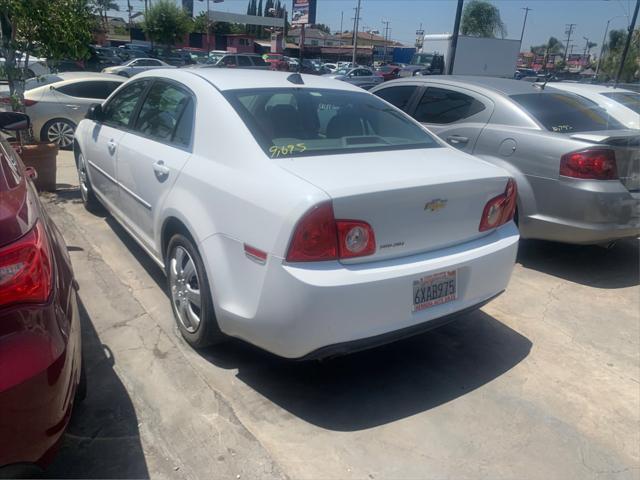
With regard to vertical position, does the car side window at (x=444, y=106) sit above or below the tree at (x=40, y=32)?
below

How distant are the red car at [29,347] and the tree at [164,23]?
173 feet

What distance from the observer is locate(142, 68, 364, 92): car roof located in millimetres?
3387

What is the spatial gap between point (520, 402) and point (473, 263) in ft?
2.76

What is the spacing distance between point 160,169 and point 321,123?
107 centimetres

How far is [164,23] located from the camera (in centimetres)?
4912

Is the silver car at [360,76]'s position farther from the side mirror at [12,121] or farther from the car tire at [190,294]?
the car tire at [190,294]

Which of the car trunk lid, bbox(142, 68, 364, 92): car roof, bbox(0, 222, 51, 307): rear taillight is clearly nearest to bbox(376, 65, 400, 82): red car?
bbox(142, 68, 364, 92): car roof

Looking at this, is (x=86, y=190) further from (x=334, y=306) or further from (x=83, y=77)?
(x=83, y=77)

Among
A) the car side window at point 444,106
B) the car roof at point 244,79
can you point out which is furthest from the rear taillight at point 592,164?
the car roof at point 244,79

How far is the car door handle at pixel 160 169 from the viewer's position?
132 inches

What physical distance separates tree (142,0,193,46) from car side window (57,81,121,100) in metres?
43.8

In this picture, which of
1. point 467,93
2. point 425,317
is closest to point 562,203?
point 467,93

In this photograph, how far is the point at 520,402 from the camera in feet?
9.73

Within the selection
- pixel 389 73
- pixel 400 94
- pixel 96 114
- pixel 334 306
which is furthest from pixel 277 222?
pixel 389 73
